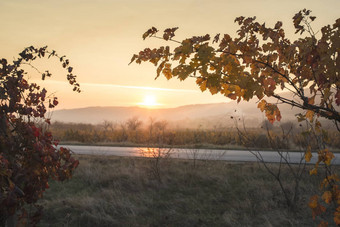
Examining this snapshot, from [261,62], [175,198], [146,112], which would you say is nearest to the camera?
[261,62]

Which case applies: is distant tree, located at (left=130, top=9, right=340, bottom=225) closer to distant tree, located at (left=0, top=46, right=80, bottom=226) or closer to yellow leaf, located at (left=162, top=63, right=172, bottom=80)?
yellow leaf, located at (left=162, top=63, right=172, bottom=80)

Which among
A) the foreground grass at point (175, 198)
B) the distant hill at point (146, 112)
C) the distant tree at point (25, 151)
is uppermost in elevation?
the distant hill at point (146, 112)

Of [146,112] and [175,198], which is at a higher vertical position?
[146,112]

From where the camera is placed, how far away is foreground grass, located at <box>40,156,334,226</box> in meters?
5.85

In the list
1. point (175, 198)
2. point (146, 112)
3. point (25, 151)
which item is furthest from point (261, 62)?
point (146, 112)

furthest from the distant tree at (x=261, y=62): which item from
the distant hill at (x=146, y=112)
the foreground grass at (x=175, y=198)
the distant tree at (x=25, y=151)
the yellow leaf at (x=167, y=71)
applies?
the distant hill at (x=146, y=112)

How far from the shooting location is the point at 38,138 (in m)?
3.33

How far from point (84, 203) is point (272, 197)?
4033 mm

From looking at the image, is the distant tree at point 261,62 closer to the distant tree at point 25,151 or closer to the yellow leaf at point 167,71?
the yellow leaf at point 167,71

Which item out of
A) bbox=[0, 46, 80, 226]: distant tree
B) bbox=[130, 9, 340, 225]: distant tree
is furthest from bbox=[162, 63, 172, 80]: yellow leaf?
bbox=[0, 46, 80, 226]: distant tree

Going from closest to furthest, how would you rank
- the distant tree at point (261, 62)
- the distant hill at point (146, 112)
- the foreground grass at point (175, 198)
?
the distant tree at point (261, 62)
the foreground grass at point (175, 198)
the distant hill at point (146, 112)

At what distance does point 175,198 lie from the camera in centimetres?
691

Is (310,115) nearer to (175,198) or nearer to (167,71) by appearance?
(167,71)

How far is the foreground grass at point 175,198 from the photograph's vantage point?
19.2ft
